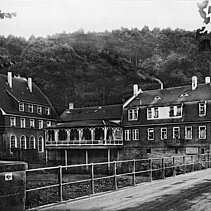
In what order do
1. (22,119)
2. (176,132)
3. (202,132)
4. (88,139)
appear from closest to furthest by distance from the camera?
1. (202,132)
2. (176,132)
3. (88,139)
4. (22,119)

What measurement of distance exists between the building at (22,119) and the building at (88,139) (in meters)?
2.67

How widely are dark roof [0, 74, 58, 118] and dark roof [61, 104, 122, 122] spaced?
Result: 4.42 meters

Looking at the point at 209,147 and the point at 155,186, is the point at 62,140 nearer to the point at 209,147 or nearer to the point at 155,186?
the point at 209,147

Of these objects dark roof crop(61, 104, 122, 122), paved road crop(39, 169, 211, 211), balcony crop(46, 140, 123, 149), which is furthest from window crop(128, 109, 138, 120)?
paved road crop(39, 169, 211, 211)

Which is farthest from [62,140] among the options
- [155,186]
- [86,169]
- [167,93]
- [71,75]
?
[155,186]

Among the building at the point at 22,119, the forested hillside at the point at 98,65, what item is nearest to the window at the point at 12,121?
the building at the point at 22,119

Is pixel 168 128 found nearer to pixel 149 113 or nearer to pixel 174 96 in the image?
pixel 149 113

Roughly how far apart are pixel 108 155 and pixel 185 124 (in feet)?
30.7

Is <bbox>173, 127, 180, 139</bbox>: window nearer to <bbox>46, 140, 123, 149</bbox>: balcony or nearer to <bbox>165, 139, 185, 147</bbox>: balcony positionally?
<bbox>165, 139, 185, 147</bbox>: balcony

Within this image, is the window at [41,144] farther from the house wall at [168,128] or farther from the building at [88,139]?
the house wall at [168,128]

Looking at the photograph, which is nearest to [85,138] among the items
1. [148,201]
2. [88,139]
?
[88,139]

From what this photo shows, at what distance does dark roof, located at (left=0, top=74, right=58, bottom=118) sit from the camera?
48.5m

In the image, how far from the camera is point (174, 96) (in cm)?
4309

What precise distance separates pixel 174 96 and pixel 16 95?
69.9 ft
